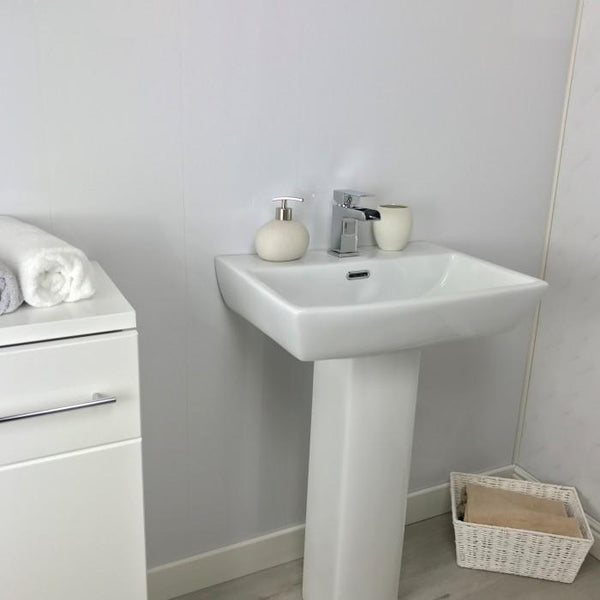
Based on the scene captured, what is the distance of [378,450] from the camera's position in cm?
149

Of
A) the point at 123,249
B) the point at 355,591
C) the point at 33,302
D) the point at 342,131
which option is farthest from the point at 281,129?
the point at 355,591

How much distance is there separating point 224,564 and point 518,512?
30.4 inches

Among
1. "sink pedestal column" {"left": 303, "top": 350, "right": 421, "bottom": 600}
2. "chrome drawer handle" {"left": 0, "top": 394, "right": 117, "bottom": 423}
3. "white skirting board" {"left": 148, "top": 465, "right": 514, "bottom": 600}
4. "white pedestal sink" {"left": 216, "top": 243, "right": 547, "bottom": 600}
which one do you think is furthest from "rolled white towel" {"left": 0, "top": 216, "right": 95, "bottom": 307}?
"white skirting board" {"left": 148, "top": 465, "right": 514, "bottom": 600}

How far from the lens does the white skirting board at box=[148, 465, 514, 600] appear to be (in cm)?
168

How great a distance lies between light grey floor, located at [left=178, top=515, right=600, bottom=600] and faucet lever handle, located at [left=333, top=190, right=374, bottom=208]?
960mm

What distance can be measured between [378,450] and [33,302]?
30.9 inches

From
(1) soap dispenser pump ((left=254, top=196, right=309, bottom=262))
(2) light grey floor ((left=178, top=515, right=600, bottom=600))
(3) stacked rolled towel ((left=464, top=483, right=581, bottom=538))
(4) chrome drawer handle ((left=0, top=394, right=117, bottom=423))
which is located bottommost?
(2) light grey floor ((left=178, top=515, right=600, bottom=600))

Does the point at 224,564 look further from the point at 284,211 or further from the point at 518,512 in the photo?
the point at 284,211

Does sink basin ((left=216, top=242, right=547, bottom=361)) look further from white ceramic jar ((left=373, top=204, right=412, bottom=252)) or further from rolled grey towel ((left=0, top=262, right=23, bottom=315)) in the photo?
rolled grey towel ((left=0, top=262, right=23, bottom=315))

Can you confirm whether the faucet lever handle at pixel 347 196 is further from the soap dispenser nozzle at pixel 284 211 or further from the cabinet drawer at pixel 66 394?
the cabinet drawer at pixel 66 394

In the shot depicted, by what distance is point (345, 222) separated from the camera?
1.57m

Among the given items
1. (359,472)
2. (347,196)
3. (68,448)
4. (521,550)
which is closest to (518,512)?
(521,550)

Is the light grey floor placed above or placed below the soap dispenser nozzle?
below

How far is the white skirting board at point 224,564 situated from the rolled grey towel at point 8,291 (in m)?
0.90
